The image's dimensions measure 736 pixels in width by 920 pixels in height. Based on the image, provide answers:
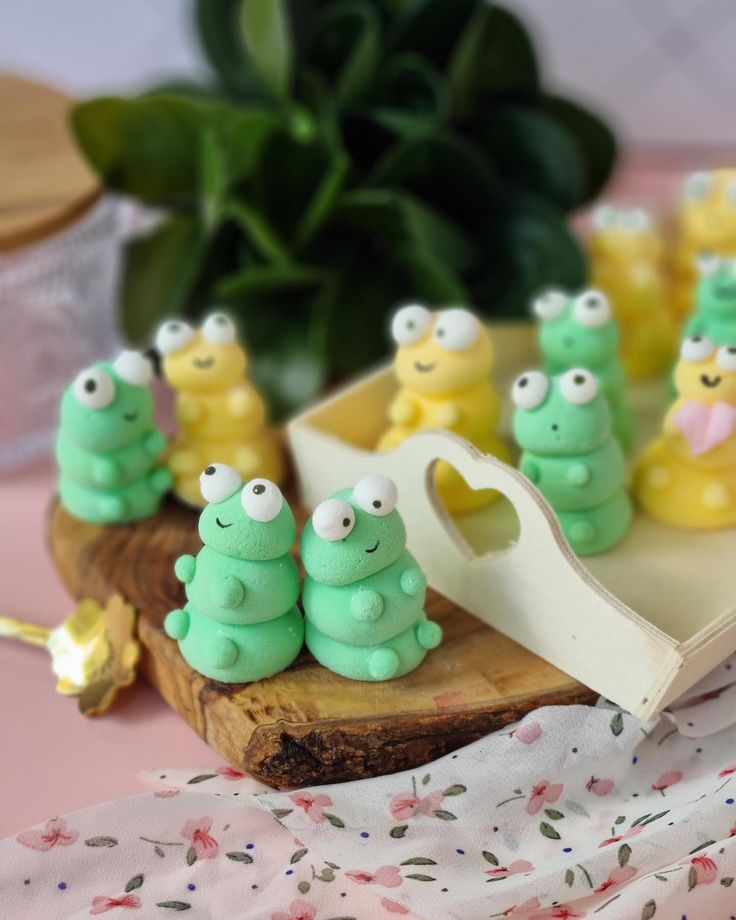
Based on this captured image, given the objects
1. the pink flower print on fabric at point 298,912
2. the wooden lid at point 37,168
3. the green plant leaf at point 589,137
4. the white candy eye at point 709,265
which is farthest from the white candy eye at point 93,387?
the green plant leaf at point 589,137

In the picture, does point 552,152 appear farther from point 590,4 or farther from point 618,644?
point 618,644

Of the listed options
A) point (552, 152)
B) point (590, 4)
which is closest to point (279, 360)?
point (552, 152)

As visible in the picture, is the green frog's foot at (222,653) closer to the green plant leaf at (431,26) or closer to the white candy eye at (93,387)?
the white candy eye at (93,387)

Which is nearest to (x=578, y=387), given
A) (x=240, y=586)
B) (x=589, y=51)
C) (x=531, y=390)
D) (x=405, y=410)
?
(x=531, y=390)

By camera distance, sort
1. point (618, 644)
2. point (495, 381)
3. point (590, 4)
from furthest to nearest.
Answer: point (590, 4) < point (495, 381) < point (618, 644)

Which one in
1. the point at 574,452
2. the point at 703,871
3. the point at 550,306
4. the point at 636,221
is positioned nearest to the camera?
the point at 703,871

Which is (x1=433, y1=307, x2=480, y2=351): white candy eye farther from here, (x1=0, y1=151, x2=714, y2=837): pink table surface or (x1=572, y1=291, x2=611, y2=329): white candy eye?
(x1=0, y1=151, x2=714, y2=837): pink table surface

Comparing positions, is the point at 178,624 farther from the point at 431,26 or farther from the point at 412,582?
the point at 431,26
